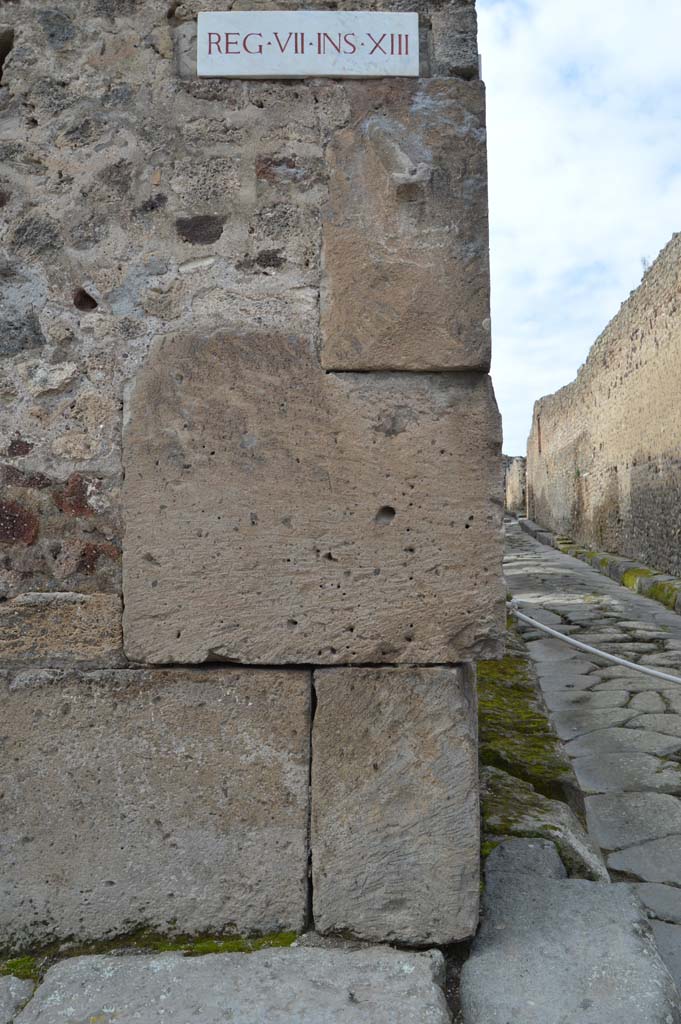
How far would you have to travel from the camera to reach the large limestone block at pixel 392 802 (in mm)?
1809

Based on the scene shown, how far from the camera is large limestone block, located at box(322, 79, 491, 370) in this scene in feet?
5.99

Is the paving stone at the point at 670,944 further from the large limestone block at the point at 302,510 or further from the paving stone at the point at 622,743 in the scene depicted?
the paving stone at the point at 622,743

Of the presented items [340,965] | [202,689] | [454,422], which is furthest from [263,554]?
[340,965]

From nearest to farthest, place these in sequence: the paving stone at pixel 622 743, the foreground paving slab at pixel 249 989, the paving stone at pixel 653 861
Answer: the foreground paving slab at pixel 249 989, the paving stone at pixel 653 861, the paving stone at pixel 622 743

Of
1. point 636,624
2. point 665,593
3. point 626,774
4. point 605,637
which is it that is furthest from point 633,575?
point 626,774

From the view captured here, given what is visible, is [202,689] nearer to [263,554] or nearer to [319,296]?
[263,554]

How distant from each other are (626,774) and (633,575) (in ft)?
20.9

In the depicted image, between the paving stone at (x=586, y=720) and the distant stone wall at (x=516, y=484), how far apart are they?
24.3m

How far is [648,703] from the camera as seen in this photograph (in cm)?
424

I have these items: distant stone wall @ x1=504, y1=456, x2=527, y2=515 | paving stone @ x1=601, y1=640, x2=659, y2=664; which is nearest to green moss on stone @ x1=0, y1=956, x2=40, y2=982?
paving stone @ x1=601, y1=640, x2=659, y2=664

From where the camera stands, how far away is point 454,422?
6.01 ft

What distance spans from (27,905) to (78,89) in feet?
6.04

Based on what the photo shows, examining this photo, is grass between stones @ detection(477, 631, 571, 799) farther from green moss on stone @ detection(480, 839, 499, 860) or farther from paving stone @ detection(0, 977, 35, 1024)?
paving stone @ detection(0, 977, 35, 1024)

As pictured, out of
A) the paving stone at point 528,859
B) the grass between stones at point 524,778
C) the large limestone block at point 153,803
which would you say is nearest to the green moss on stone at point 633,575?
the grass between stones at point 524,778
